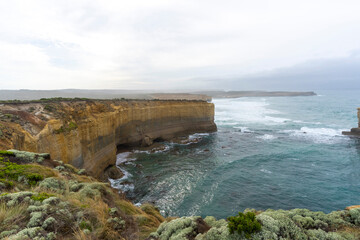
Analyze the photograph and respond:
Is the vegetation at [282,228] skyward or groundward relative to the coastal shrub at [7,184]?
groundward

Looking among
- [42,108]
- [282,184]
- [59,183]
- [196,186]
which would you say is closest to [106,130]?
[42,108]

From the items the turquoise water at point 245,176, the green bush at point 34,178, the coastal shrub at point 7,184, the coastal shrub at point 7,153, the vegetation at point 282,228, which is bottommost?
the turquoise water at point 245,176

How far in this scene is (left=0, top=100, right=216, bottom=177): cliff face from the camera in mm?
12003

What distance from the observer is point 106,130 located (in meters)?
21.2

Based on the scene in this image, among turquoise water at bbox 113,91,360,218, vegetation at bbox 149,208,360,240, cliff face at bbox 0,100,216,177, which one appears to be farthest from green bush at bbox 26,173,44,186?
turquoise water at bbox 113,91,360,218

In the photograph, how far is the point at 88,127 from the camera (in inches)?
711

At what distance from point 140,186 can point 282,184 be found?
13.5 metres

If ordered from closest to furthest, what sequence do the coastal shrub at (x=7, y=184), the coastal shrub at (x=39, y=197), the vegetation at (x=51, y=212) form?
the vegetation at (x=51, y=212), the coastal shrub at (x=39, y=197), the coastal shrub at (x=7, y=184)

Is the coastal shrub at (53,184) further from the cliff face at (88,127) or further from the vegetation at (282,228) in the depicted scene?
the cliff face at (88,127)

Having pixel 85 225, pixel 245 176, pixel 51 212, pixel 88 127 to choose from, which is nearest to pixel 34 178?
pixel 51 212

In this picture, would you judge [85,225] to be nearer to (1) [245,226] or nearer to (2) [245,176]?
(1) [245,226]

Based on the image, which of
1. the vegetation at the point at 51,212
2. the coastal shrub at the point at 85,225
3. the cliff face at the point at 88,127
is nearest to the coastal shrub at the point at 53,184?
the vegetation at the point at 51,212

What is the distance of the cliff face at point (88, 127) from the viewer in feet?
39.4

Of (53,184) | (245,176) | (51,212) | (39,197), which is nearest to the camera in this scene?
(51,212)
